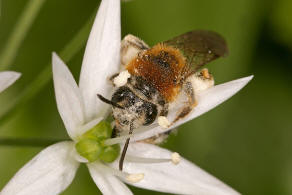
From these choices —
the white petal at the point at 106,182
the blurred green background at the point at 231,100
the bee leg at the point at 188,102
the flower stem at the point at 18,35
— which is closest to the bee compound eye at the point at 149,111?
the bee leg at the point at 188,102

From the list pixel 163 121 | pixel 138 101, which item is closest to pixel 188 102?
pixel 163 121

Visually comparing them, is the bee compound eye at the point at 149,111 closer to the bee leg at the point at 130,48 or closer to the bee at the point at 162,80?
the bee at the point at 162,80

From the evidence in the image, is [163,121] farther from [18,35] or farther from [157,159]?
[18,35]

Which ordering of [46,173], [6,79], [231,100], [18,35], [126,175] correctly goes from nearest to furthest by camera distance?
[6,79] → [46,173] → [126,175] → [18,35] → [231,100]

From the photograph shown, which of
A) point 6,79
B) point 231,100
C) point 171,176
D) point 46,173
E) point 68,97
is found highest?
point 6,79

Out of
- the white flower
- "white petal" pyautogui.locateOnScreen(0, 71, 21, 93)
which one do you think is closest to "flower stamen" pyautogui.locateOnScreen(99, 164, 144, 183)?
the white flower

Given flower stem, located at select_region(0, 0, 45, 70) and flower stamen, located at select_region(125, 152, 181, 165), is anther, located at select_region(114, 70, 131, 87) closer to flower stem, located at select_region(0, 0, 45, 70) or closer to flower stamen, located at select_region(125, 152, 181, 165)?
flower stamen, located at select_region(125, 152, 181, 165)
